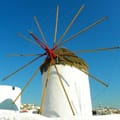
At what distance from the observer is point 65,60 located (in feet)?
60.0

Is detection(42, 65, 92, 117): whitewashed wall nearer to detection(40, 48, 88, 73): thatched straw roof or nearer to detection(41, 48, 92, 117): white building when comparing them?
detection(41, 48, 92, 117): white building

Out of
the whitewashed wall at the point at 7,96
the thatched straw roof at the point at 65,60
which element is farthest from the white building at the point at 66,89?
the whitewashed wall at the point at 7,96

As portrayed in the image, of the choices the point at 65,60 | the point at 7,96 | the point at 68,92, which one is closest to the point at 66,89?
the point at 68,92

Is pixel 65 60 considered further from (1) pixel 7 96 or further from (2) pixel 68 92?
(1) pixel 7 96

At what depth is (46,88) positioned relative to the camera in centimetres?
1741

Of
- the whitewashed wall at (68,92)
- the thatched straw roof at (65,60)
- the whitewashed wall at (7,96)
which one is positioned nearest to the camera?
the whitewashed wall at (68,92)

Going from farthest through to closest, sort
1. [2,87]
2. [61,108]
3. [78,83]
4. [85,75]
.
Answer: [2,87] < [85,75] < [78,83] < [61,108]

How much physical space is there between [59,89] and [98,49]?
4.76 m

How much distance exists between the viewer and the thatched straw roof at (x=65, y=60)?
1827cm

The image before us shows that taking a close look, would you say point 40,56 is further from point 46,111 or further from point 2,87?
point 2,87

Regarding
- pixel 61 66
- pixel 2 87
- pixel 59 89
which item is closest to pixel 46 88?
pixel 59 89

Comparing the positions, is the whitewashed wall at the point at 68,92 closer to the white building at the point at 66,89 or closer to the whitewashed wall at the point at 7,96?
the white building at the point at 66,89

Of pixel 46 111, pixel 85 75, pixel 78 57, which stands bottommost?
pixel 46 111

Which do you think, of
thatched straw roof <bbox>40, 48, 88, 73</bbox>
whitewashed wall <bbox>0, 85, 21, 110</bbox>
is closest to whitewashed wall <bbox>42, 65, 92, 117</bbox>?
thatched straw roof <bbox>40, 48, 88, 73</bbox>
